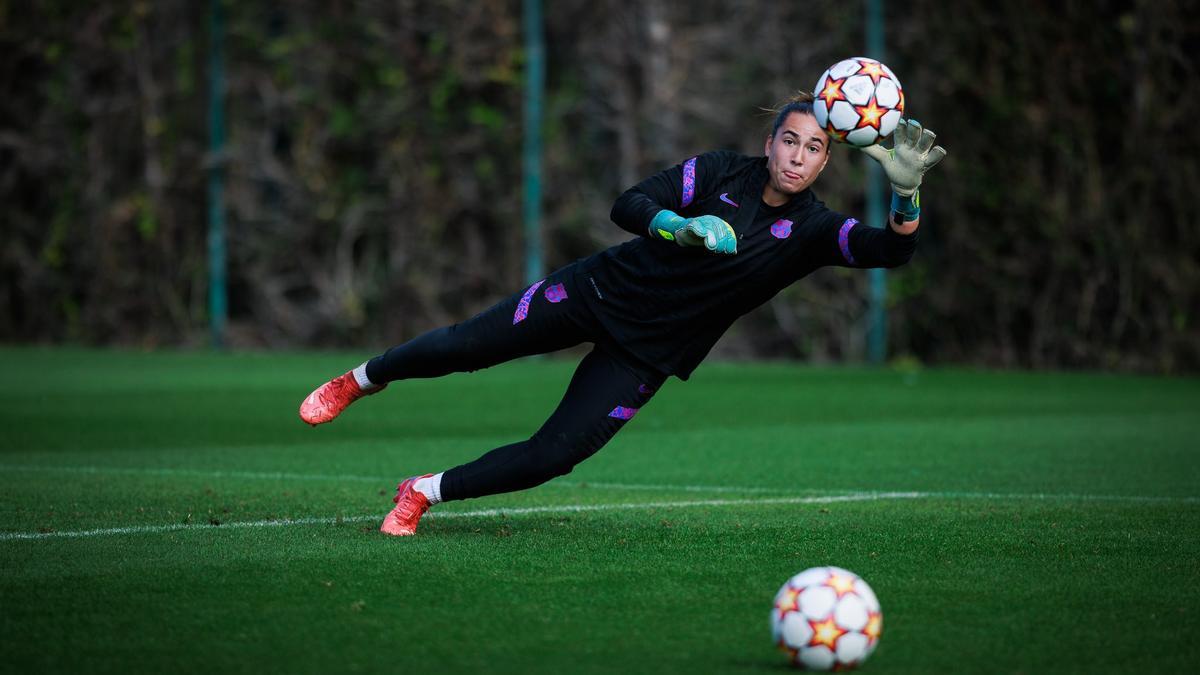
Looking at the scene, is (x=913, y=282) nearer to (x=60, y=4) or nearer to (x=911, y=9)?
(x=911, y=9)

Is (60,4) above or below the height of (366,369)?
above

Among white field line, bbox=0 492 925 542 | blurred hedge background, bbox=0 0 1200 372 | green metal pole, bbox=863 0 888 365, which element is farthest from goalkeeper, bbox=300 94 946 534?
green metal pole, bbox=863 0 888 365

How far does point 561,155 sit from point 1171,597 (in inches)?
681

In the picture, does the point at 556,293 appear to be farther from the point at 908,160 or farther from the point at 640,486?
the point at 640,486

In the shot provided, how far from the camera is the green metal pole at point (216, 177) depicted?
76.9ft

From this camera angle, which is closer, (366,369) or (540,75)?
(366,369)

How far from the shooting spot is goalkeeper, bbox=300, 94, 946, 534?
257 inches

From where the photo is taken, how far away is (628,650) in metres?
4.64

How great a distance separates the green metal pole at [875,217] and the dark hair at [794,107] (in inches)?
527

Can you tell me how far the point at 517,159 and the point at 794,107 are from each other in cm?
1604

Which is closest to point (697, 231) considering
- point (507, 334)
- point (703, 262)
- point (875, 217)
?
point (703, 262)

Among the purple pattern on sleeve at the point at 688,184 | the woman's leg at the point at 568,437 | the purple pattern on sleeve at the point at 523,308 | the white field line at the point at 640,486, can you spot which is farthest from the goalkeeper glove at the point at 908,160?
the white field line at the point at 640,486

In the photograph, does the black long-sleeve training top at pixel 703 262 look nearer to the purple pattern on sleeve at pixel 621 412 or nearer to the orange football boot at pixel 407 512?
the purple pattern on sleeve at pixel 621 412

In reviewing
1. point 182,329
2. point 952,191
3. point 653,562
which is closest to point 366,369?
point 653,562
